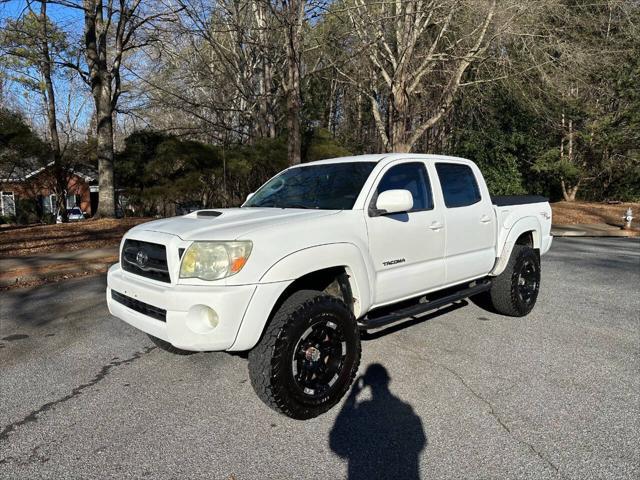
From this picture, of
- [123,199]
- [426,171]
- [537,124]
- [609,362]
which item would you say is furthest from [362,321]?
[537,124]

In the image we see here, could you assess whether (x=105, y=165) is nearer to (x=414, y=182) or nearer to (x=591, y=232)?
(x=414, y=182)

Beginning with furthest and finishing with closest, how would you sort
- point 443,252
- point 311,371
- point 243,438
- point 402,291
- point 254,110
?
point 254,110 < point 443,252 < point 402,291 < point 311,371 < point 243,438

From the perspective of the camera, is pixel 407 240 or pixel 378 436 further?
pixel 407 240

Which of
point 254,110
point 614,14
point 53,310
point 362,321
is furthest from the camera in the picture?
point 254,110

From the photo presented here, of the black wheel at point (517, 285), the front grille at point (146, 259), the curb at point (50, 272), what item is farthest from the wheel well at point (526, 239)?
the curb at point (50, 272)

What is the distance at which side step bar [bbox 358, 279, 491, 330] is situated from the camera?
374cm

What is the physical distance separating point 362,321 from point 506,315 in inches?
102

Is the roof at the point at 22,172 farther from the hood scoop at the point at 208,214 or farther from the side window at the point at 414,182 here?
the side window at the point at 414,182

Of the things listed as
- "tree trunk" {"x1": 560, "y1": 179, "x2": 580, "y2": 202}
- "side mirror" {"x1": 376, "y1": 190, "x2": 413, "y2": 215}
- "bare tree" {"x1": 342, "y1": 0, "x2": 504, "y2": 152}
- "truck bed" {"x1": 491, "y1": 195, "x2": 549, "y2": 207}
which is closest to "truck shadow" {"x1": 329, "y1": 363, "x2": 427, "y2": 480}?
"side mirror" {"x1": 376, "y1": 190, "x2": 413, "y2": 215}

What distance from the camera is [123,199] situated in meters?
20.8

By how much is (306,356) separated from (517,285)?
3.13m

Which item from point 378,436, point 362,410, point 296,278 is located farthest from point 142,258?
point 378,436

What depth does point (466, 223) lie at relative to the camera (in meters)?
4.75

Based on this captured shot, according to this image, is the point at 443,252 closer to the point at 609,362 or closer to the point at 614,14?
the point at 609,362
